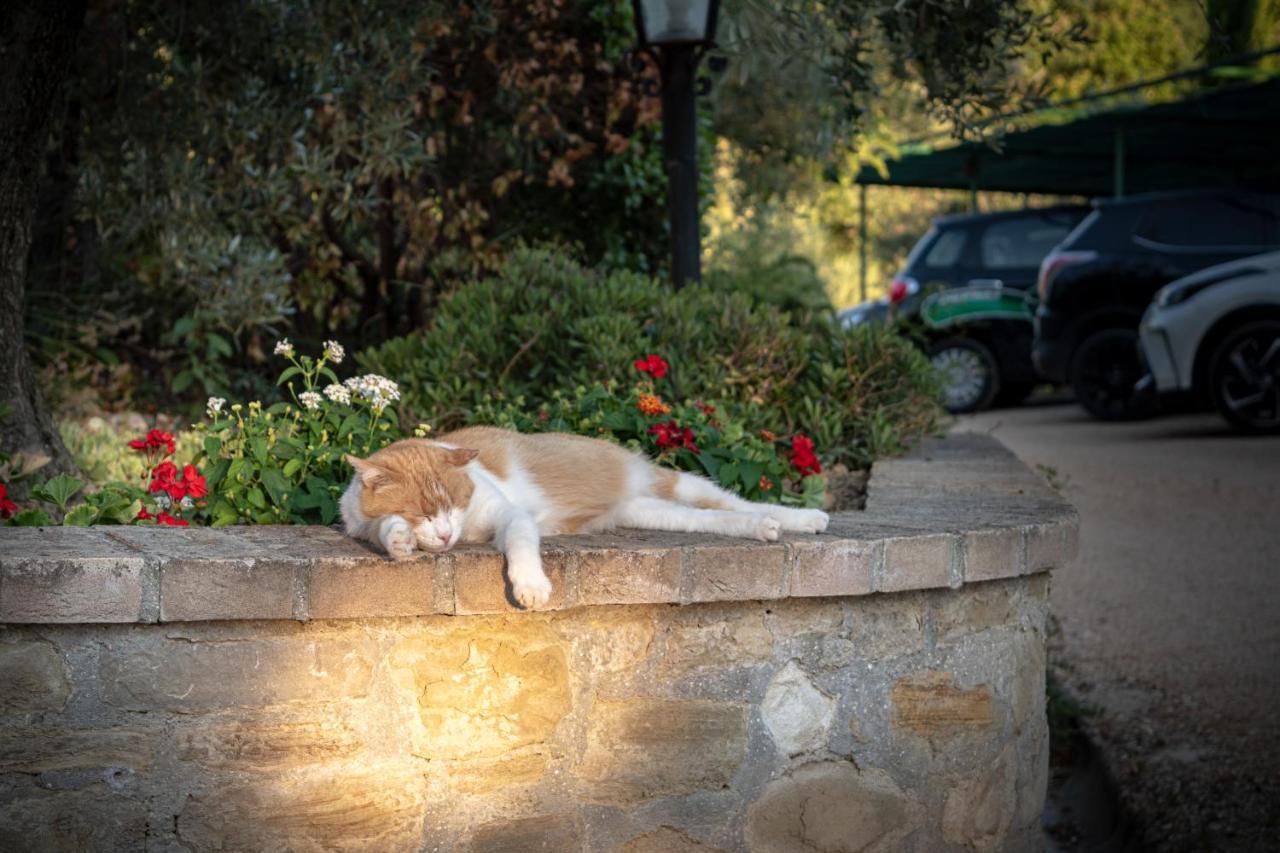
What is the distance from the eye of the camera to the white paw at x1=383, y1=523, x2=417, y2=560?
3.28m

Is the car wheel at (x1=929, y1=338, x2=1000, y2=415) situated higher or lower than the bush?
lower

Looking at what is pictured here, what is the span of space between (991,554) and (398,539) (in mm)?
1528

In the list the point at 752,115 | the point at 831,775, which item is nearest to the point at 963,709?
the point at 831,775

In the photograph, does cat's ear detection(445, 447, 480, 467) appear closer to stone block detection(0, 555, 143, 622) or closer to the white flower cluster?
stone block detection(0, 555, 143, 622)

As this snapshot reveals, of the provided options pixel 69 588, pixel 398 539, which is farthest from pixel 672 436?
pixel 69 588

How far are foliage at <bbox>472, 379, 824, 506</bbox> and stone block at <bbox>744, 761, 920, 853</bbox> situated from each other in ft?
4.06

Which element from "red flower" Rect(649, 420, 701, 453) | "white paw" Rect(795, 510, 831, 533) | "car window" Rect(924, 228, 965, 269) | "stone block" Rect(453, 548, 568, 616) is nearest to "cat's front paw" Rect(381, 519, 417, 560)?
"stone block" Rect(453, 548, 568, 616)

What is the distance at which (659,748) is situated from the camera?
11.7 feet

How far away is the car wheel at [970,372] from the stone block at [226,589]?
11946mm

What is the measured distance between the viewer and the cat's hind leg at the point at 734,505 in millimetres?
3779

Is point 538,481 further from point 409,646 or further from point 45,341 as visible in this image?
point 45,341

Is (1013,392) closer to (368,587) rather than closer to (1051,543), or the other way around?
(1051,543)

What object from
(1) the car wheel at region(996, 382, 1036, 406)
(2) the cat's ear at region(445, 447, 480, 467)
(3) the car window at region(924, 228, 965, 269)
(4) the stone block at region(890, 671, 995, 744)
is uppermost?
(3) the car window at region(924, 228, 965, 269)

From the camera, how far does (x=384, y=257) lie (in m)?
9.67
